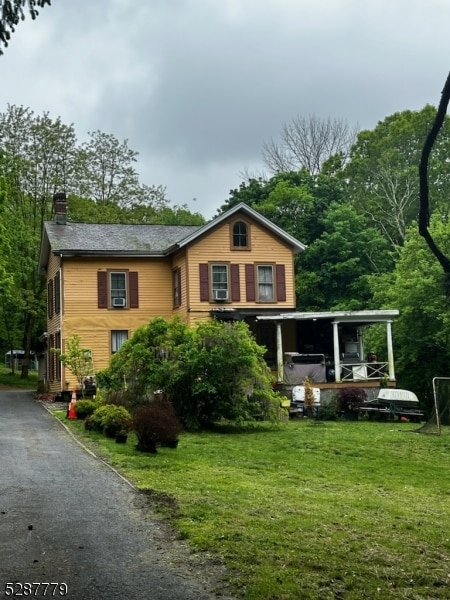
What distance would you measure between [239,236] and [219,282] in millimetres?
2210

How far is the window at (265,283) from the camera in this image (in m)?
30.7

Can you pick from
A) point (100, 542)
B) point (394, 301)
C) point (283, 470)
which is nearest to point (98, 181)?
point (394, 301)

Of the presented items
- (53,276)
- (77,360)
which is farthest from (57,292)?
(77,360)

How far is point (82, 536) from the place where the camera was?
741 centimetres

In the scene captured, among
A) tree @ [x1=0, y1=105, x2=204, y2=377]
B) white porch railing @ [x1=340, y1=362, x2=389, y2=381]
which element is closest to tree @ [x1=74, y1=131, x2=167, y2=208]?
tree @ [x1=0, y1=105, x2=204, y2=377]

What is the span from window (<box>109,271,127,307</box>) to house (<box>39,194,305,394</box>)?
43 mm

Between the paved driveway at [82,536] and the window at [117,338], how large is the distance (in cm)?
1744

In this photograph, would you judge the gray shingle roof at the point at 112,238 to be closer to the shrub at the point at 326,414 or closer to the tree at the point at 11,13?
the shrub at the point at 326,414

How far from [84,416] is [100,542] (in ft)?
47.6

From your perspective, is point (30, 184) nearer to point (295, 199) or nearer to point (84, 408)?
point (295, 199)

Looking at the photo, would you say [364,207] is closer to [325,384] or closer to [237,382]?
[325,384]

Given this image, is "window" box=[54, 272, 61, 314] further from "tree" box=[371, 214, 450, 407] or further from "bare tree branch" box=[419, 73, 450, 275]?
"bare tree branch" box=[419, 73, 450, 275]

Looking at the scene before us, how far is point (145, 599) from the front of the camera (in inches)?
216

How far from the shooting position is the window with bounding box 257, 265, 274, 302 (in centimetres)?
3070
